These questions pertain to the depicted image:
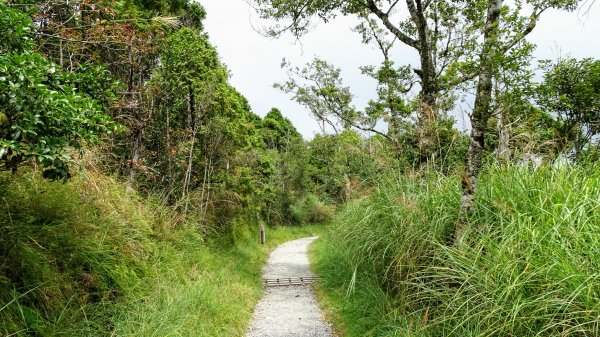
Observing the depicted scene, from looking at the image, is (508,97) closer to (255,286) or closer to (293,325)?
A: (293,325)

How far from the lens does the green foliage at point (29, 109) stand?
2.60m

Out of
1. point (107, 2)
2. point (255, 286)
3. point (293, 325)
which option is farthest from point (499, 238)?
point (255, 286)

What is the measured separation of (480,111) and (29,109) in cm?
452

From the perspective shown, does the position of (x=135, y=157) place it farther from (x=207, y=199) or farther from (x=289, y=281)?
(x=289, y=281)

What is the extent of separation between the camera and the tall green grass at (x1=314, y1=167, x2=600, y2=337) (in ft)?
9.20

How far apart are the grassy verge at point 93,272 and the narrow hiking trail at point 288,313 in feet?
1.37

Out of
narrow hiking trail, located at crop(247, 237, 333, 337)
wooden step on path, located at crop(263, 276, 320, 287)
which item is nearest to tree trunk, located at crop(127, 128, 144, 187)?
narrow hiking trail, located at crop(247, 237, 333, 337)

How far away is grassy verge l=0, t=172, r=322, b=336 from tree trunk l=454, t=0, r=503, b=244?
382 cm

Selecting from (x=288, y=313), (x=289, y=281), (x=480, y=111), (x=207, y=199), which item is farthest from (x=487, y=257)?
(x=207, y=199)

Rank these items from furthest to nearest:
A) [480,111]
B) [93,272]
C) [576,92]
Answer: [576,92] → [93,272] → [480,111]

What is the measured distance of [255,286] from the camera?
9.61 metres

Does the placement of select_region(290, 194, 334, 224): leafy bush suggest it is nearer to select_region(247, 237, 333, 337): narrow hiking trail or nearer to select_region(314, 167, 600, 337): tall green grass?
select_region(247, 237, 333, 337): narrow hiking trail

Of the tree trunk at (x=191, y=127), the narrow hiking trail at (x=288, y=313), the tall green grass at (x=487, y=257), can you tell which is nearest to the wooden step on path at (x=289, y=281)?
the narrow hiking trail at (x=288, y=313)

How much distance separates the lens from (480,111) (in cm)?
438
